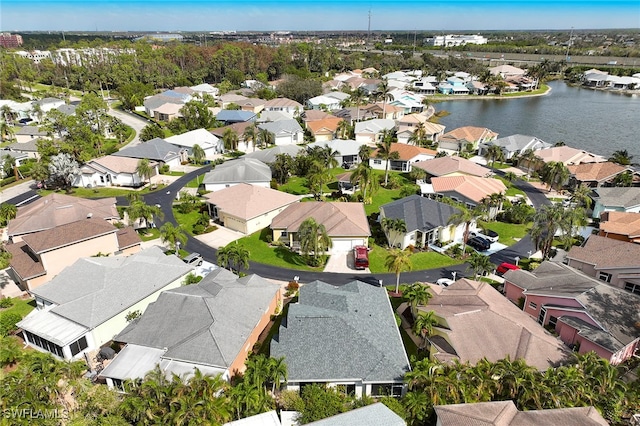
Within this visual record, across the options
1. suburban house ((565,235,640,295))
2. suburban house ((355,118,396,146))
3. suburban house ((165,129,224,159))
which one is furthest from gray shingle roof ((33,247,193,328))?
suburban house ((355,118,396,146))

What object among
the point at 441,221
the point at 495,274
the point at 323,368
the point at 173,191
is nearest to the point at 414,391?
the point at 323,368

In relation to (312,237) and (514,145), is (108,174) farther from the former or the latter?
(514,145)

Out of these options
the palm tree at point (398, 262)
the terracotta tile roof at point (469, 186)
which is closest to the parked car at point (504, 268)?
the palm tree at point (398, 262)

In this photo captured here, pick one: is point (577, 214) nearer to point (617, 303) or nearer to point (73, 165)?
point (617, 303)

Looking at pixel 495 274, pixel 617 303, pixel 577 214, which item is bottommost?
pixel 495 274

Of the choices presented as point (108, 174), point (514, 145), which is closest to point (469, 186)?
point (514, 145)

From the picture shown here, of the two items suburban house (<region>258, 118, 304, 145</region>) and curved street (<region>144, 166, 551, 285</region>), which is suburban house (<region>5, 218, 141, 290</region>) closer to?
curved street (<region>144, 166, 551, 285</region>)
